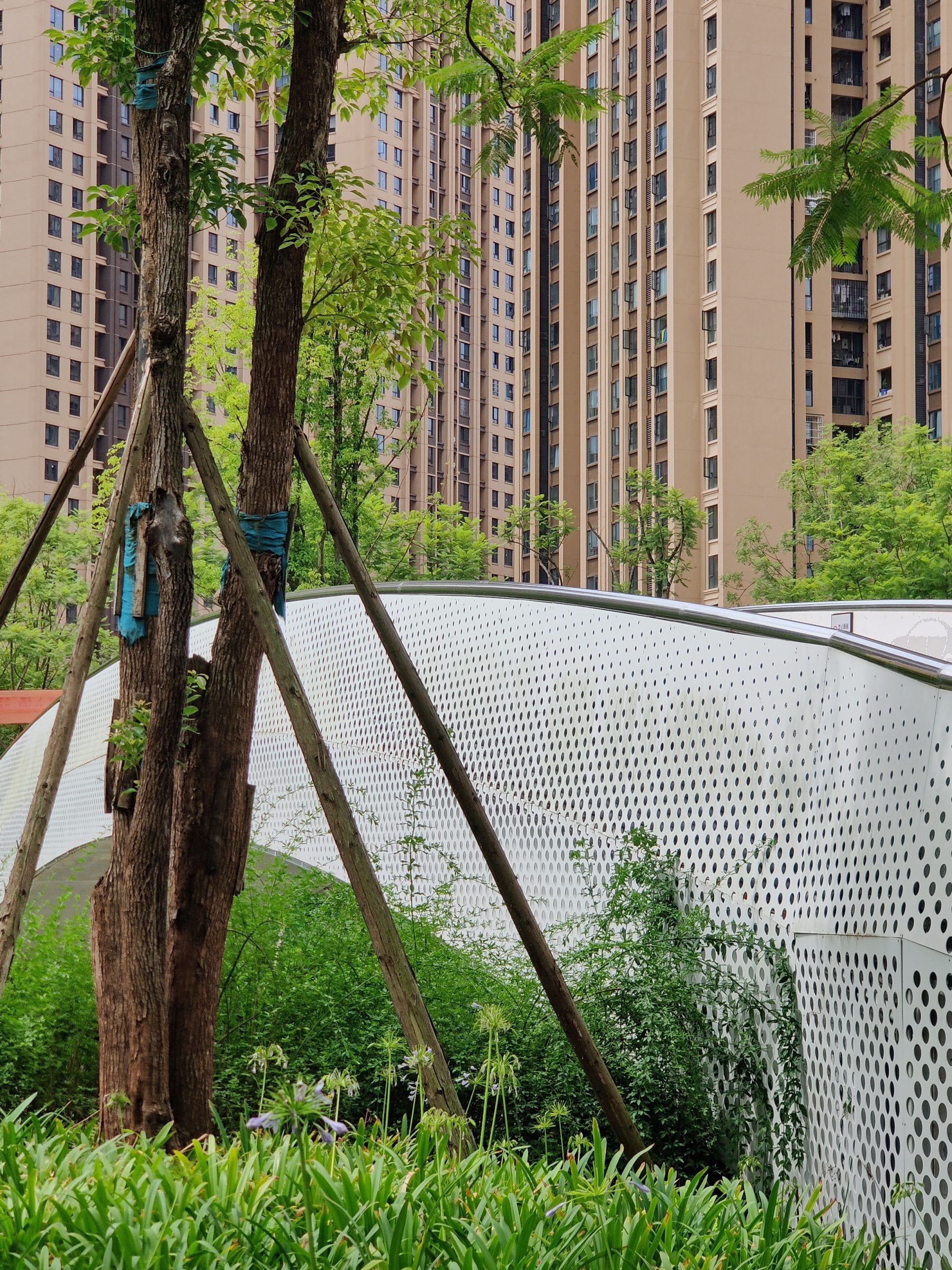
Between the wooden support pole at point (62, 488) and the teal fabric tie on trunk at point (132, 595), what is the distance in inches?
41.6

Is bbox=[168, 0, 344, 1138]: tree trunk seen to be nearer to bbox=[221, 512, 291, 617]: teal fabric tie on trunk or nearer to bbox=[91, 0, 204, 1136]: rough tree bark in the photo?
bbox=[221, 512, 291, 617]: teal fabric tie on trunk

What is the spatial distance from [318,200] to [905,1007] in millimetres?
3971

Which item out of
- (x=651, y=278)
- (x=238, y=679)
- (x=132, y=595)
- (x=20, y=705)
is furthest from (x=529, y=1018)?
(x=651, y=278)

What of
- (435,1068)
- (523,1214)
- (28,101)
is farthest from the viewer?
(28,101)

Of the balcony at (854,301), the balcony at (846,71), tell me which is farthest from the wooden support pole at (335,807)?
the balcony at (846,71)

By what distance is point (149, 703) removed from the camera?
5070 mm

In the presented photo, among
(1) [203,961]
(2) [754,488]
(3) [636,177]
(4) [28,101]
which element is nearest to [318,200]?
(1) [203,961]

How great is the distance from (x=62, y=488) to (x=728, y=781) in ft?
11.5

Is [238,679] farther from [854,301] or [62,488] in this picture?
[854,301]

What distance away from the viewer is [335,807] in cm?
482

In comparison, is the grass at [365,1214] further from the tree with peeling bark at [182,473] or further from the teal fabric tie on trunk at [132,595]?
the teal fabric tie on trunk at [132,595]

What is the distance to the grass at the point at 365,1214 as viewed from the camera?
304cm

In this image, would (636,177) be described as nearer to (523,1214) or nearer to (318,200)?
(318,200)

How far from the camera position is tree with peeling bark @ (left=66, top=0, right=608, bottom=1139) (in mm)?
4910
